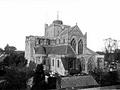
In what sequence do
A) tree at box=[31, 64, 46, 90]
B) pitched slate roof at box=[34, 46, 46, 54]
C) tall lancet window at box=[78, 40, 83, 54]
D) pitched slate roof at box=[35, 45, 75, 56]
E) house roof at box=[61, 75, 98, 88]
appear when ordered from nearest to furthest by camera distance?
1. tree at box=[31, 64, 46, 90]
2. house roof at box=[61, 75, 98, 88]
3. pitched slate roof at box=[35, 45, 75, 56]
4. pitched slate roof at box=[34, 46, 46, 54]
5. tall lancet window at box=[78, 40, 83, 54]

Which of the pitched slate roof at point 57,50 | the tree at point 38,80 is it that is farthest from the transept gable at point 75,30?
the tree at point 38,80

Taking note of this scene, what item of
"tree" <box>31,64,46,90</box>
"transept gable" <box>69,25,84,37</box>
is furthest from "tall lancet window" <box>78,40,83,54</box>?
"tree" <box>31,64,46,90</box>

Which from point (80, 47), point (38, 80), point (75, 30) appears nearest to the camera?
point (38, 80)

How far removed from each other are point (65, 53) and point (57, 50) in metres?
4.88

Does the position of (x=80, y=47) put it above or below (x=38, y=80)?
above

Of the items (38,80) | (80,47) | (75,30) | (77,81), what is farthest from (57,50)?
(38,80)

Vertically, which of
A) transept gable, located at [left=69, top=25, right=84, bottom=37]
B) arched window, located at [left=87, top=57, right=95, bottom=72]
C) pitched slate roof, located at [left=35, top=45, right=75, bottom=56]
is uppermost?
transept gable, located at [left=69, top=25, right=84, bottom=37]

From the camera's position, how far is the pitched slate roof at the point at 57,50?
44588mm

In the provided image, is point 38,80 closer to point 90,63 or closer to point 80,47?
point 90,63

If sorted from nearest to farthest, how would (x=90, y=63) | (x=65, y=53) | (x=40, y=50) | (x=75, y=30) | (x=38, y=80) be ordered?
(x=38, y=80), (x=65, y=53), (x=90, y=63), (x=40, y=50), (x=75, y=30)

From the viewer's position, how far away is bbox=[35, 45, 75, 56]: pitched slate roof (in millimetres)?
44588

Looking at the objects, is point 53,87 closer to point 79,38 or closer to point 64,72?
point 64,72

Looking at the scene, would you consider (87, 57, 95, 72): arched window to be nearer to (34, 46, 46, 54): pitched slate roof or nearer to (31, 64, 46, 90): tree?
(34, 46, 46, 54): pitched slate roof

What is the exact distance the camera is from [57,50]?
4769 cm
